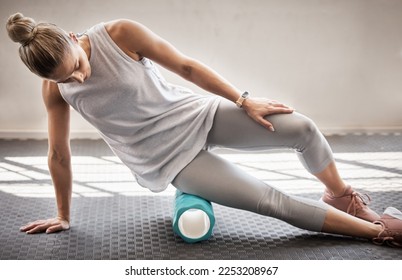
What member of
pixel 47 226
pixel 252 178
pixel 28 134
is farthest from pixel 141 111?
pixel 28 134

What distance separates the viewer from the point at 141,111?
1978mm

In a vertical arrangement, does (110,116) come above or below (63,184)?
above

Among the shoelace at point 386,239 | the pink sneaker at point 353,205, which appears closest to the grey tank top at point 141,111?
→ the pink sneaker at point 353,205

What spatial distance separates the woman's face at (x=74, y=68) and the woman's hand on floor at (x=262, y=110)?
19.1 inches

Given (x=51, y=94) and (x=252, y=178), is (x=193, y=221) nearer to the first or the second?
(x=252, y=178)

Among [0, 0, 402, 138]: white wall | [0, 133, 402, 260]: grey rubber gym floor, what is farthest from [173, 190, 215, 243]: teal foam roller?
[0, 0, 402, 138]: white wall

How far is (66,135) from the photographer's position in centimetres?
205

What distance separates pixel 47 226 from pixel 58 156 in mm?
237

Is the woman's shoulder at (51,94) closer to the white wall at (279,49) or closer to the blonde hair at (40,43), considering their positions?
the blonde hair at (40,43)

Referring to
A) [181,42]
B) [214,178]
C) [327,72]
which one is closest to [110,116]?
[214,178]

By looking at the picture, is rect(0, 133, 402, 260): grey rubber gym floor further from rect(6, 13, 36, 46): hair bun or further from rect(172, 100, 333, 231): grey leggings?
rect(6, 13, 36, 46): hair bun

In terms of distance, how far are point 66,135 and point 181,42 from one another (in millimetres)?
1378

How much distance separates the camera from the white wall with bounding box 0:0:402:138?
3.25m

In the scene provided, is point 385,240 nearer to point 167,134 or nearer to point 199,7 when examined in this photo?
point 167,134
